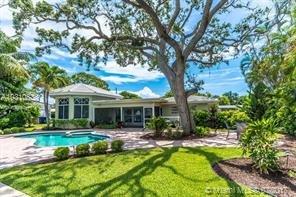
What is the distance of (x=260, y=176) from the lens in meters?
8.26

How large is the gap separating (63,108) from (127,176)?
24.0m

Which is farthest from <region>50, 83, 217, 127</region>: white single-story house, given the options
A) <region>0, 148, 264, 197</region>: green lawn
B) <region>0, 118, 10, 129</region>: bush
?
<region>0, 148, 264, 197</region>: green lawn

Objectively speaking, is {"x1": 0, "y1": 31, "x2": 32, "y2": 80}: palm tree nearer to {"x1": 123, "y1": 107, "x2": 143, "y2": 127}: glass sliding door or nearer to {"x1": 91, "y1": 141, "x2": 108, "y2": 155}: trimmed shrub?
{"x1": 123, "y1": 107, "x2": 143, "y2": 127}: glass sliding door

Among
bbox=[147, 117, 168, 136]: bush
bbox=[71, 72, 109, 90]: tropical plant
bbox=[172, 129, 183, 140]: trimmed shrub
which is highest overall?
bbox=[71, 72, 109, 90]: tropical plant

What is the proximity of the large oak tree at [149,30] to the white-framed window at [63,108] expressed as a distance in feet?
33.2

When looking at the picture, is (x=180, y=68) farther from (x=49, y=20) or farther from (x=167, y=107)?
(x=167, y=107)

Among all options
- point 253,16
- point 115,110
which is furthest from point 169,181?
point 115,110

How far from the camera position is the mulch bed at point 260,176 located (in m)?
7.19

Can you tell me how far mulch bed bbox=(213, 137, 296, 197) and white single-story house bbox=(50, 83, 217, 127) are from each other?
19055 mm

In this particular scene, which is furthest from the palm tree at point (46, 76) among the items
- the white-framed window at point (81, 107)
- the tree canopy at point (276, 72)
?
the tree canopy at point (276, 72)

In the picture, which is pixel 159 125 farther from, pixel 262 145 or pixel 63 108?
pixel 63 108

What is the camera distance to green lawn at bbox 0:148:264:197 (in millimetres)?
7336

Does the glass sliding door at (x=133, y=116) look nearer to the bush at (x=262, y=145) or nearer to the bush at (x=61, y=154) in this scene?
the bush at (x=61, y=154)

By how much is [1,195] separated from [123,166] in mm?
3795
